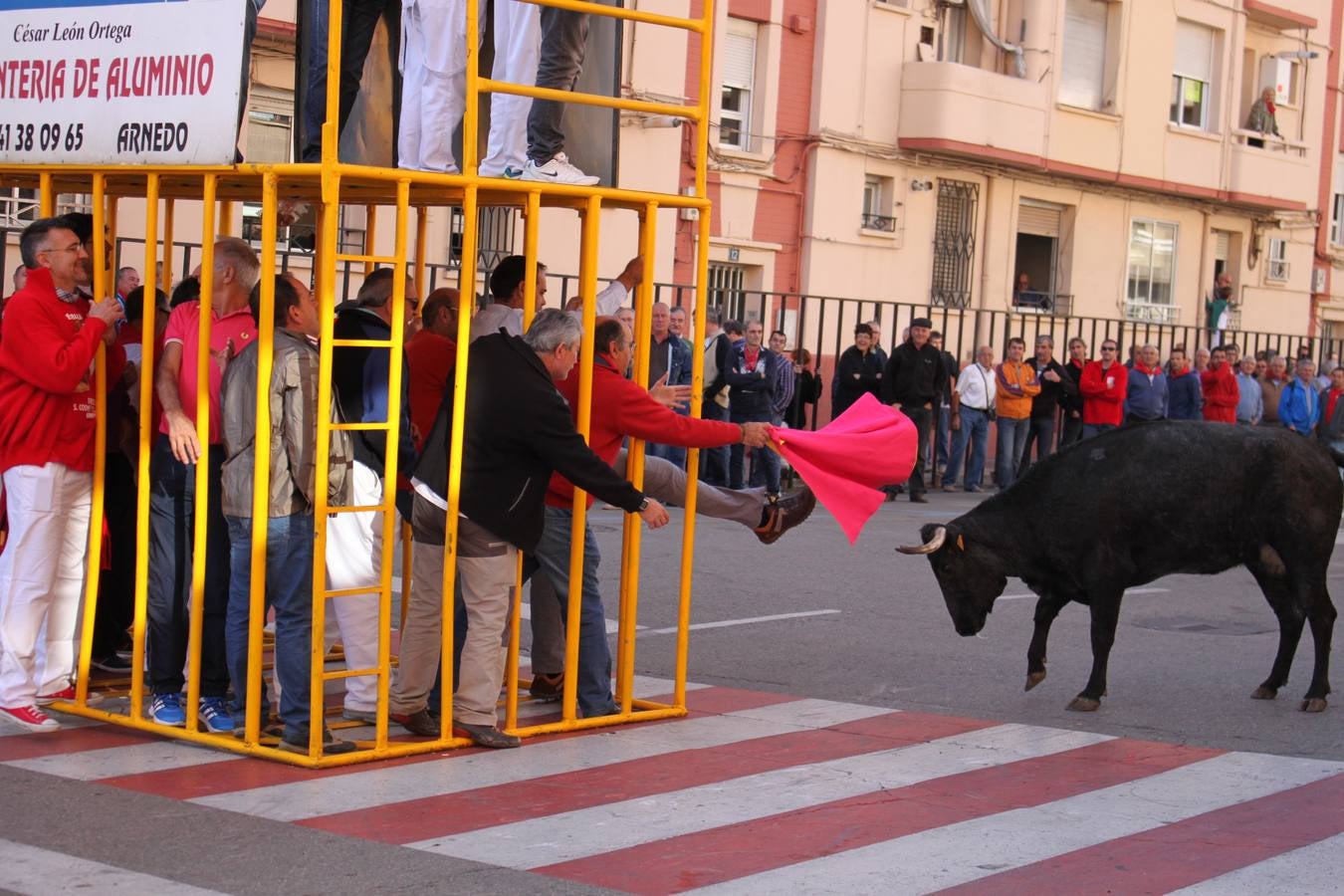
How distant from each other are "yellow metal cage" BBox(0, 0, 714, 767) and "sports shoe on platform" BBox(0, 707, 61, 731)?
0.93 feet

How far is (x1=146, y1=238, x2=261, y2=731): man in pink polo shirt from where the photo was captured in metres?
8.58

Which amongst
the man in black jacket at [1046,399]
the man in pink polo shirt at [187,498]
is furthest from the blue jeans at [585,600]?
the man in black jacket at [1046,399]

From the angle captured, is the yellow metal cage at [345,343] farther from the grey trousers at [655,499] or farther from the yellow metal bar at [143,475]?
the grey trousers at [655,499]

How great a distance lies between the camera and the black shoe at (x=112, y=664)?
9961mm

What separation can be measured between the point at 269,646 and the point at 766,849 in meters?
Result: 4.67

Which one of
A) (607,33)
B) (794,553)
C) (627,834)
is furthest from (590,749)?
(794,553)

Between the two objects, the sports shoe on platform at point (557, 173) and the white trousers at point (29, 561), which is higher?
the sports shoe on platform at point (557, 173)

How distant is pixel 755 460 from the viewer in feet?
72.0

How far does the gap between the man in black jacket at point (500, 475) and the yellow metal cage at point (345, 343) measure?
0.09 m

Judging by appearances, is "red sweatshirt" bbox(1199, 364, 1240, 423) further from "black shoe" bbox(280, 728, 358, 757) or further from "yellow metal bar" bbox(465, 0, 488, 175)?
"black shoe" bbox(280, 728, 358, 757)

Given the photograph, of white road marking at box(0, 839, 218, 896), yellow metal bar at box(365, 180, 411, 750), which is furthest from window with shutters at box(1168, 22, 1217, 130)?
white road marking at box(0, 839, 218, 896)

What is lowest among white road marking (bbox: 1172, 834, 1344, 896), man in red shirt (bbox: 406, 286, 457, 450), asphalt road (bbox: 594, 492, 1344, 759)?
asphalt road (bbox: 594, 492, 1344, 759)

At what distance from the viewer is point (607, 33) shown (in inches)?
393

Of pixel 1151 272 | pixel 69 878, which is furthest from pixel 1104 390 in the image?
pixel 69 878
